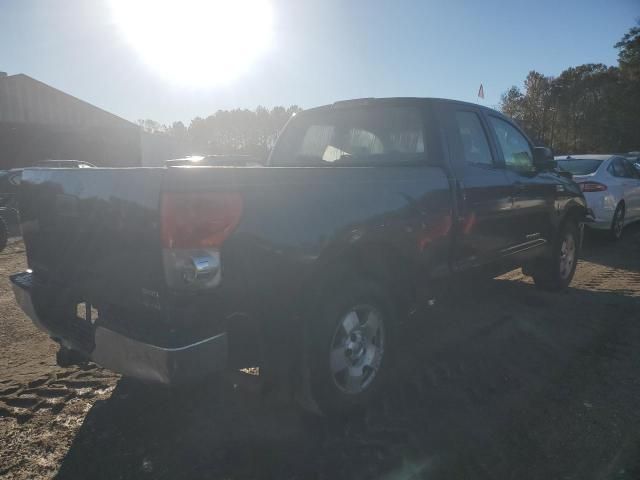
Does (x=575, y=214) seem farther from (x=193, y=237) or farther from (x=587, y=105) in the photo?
(x=587, y=105)

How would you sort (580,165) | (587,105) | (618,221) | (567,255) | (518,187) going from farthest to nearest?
1. (587,105)
2. (618,221)
3. (580,165)
4. (567,255)
5. (518,187)

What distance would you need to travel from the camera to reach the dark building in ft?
68.8

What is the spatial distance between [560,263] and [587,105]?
44039mm

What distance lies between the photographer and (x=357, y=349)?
3.04m

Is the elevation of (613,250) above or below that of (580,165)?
below

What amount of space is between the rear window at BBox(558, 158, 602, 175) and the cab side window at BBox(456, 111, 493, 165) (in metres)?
5.09

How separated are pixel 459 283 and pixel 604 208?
5.83m

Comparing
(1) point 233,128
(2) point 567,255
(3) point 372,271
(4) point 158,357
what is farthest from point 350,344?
(1) point 233,128

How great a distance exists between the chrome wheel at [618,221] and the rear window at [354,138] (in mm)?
6561

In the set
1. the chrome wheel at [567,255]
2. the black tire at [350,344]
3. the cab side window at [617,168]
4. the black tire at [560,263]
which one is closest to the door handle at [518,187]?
the black tire at [560,263]

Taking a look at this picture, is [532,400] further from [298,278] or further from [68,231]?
[68,231]

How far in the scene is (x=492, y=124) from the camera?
4570mm

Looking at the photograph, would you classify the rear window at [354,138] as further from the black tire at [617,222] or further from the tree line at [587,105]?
the tree line at [587,105]

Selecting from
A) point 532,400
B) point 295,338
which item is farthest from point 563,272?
point 295,338
